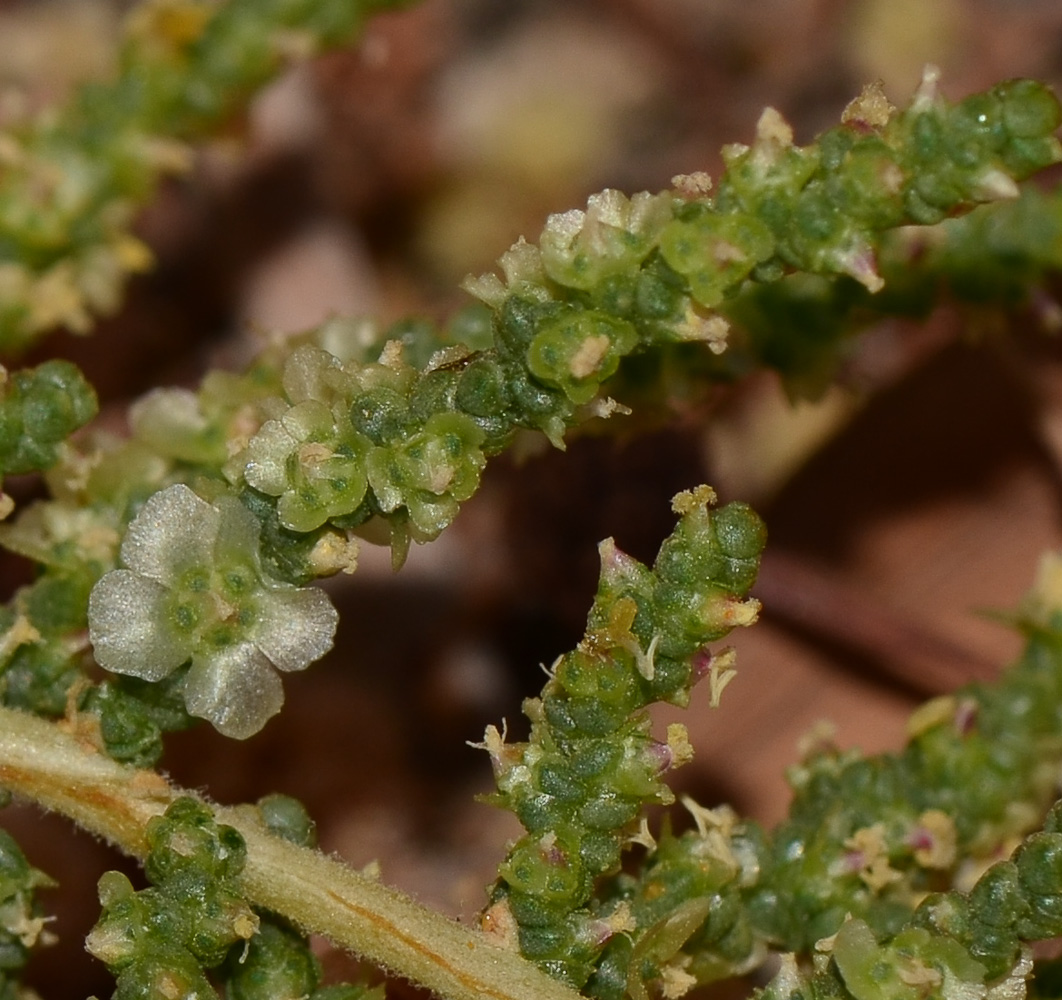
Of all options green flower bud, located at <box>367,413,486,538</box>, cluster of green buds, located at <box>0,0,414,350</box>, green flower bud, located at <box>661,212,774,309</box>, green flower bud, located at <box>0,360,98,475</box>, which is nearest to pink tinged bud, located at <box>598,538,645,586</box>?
green flower bud, located at <box>367,413,486,538</box>

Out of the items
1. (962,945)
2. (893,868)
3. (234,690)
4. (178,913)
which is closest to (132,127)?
(234,690)

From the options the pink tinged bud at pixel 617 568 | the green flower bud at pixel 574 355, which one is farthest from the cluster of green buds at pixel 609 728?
the green flower bud at pixel 574 355

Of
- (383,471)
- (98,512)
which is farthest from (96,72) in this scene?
(383,471)

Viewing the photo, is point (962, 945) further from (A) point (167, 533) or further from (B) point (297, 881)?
(A) point (167, 533)

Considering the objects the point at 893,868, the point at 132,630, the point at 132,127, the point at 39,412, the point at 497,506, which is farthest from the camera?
the point at 497,506

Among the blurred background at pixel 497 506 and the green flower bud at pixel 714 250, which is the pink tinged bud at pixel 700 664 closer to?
the green flower bud at pixel 714 250

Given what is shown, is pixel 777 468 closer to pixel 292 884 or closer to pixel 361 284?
pixel 361 284

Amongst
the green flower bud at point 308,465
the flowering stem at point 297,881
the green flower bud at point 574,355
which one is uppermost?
the green flower bud at point 574,355
